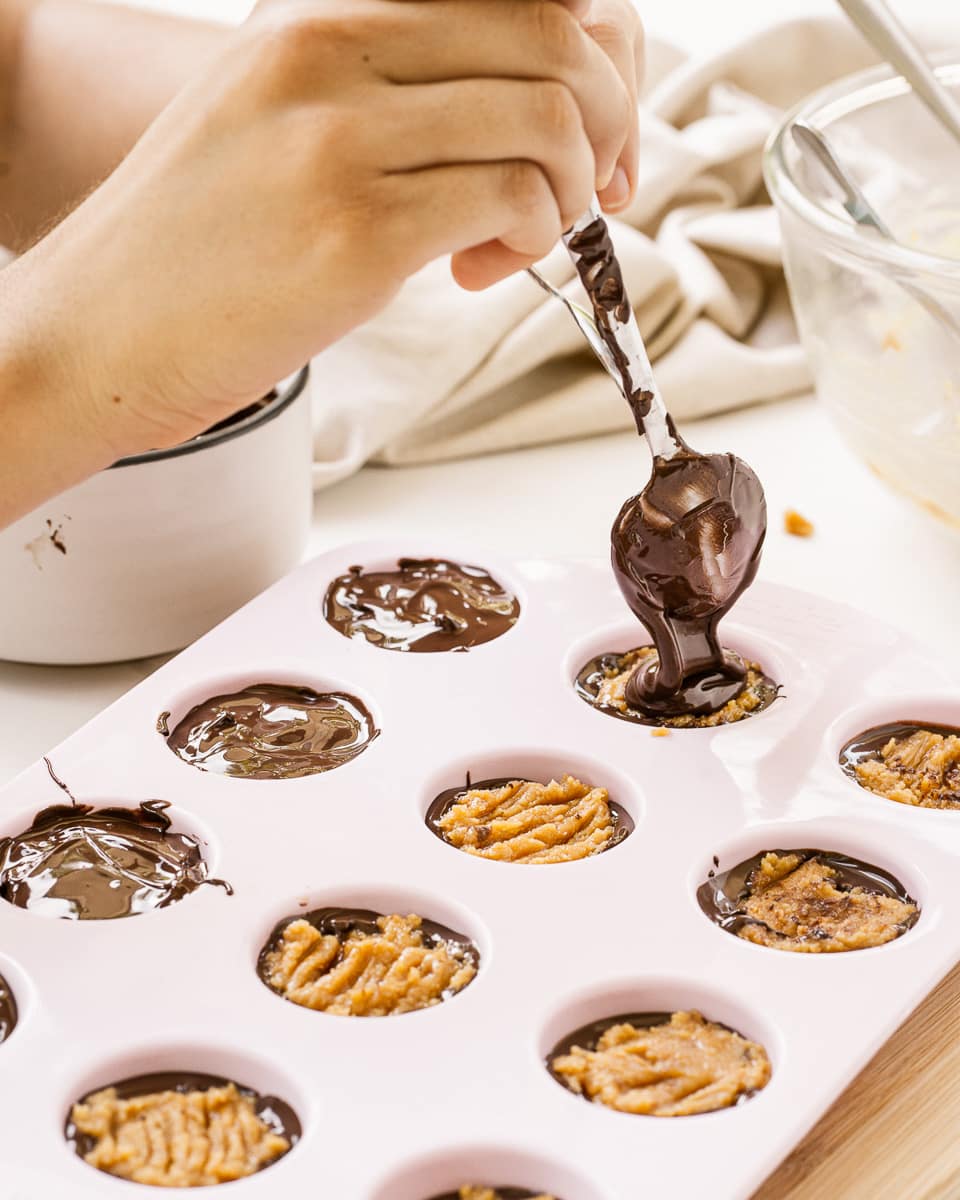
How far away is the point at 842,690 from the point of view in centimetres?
154

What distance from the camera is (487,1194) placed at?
3.45 ft

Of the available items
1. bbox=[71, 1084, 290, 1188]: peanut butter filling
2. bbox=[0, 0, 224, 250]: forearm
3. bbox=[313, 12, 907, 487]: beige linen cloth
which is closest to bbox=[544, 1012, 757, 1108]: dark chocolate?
bbox=[71, 1084, 290, 1188]: peanut butter filling

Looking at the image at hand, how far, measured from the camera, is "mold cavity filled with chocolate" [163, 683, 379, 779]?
1.45 meters

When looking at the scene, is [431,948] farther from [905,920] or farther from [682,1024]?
[905,920]

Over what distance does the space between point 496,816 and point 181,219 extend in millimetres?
593

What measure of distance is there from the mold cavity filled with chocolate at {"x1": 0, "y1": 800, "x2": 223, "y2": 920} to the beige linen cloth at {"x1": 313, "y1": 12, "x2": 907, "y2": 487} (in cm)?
74

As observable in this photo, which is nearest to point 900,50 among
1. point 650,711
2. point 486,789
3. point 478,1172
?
point 650,711

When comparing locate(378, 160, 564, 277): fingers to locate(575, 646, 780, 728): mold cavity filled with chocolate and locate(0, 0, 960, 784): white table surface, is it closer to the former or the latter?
locate(575, 646, 780, 728): mold cavity filled with chocolate

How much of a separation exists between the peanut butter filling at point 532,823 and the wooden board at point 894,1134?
298 mm

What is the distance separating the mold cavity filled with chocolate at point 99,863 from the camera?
128 centimetres

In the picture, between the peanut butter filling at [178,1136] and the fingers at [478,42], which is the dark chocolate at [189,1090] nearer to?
the peanut butter filling at [178,1136]

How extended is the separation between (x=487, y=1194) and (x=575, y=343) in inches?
52.4

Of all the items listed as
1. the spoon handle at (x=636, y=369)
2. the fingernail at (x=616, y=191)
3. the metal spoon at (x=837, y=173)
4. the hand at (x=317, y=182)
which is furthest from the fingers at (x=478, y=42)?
the metal spoon at (x=837, y=173)

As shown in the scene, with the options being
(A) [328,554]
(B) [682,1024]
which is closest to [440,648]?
(A) [328,554]
